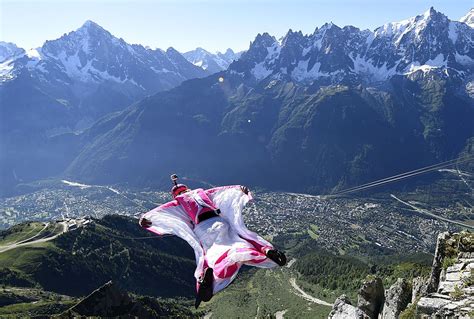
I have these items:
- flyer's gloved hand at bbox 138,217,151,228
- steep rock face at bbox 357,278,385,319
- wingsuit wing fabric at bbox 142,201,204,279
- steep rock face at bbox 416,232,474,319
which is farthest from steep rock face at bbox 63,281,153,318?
steep rock face at bbox 416,232,474,319

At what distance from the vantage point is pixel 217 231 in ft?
123

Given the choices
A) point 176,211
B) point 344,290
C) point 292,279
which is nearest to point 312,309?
point 344,290

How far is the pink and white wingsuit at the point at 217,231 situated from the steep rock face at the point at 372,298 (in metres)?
17.8

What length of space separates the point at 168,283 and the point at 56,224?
2263 inches

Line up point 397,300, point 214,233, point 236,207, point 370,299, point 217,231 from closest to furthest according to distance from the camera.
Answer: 1. point 214,233
2. point 217,231
3. point 236,207
4. point 397,300
5. point 370,299

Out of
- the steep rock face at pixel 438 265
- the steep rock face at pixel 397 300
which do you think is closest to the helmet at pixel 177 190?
the steep rock face at pixel 397 300

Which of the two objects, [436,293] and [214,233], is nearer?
[436,293]

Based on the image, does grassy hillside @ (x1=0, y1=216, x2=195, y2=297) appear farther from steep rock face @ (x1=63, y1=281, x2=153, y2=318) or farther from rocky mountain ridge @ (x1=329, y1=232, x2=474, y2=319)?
rocky mountain ridge @ (x1=329, y1=232, x2=474, y2=319)

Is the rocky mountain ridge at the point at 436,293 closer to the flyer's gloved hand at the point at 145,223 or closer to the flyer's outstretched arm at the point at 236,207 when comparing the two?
the flyer's outstretched arm at the point at 236,207

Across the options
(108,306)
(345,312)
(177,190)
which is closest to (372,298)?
(345,312)

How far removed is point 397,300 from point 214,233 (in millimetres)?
20562

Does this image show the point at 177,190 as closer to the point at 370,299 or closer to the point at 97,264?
the point at 370,299

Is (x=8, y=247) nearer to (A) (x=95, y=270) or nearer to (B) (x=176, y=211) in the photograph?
(A) (x=95, y=270)

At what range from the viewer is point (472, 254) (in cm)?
3247
